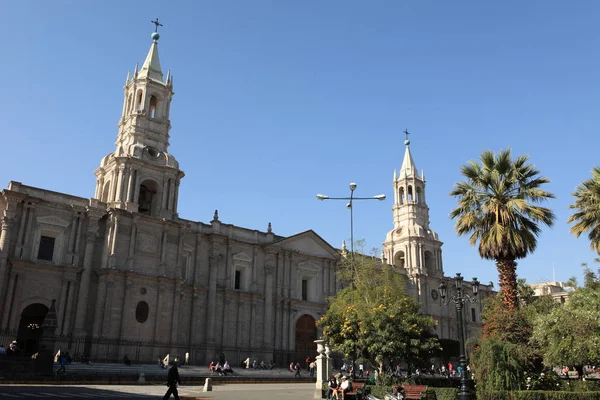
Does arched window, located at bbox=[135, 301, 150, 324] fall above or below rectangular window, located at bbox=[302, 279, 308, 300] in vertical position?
below

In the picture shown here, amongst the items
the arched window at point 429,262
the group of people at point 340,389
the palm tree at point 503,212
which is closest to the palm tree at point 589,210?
the palm tree at point 503,212

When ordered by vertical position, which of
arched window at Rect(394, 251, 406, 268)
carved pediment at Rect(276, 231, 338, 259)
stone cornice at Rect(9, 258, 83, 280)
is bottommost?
stone cornice at Rect(9, 258, 83, 280)

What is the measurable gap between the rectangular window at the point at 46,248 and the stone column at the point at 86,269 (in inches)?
81.0

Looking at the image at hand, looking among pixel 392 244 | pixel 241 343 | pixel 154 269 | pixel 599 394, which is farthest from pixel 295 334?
pixel 599 394

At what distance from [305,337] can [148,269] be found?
52.2 feet

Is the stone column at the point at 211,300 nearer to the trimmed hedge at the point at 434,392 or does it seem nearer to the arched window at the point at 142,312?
the arched window at the point at 142,312

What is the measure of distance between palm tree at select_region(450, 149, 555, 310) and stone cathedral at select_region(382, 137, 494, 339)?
104ft

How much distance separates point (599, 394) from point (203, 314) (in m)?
28.4

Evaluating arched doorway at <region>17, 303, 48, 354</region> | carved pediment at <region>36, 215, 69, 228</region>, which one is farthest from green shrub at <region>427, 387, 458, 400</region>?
carved pediment at <region>36, 215, 69, 228</region>

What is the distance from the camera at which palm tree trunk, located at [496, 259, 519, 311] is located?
886 inches

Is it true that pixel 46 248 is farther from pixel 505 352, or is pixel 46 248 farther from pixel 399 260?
pixel 399 260

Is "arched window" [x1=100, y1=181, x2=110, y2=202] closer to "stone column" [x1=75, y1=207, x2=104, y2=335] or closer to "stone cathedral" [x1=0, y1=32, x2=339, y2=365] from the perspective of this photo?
"stone cathedral" [x1=0, y1=32, x2=339, y2=365]

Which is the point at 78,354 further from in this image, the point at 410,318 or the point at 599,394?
the point at 599,394

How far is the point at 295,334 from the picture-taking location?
45.4 metres
